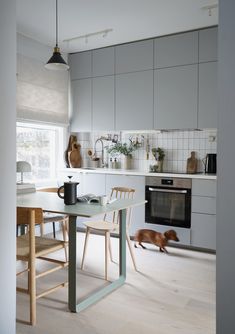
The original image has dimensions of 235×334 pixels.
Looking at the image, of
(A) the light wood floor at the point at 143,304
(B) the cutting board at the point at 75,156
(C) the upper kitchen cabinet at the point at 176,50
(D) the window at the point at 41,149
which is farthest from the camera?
(B) the cutting board at the point at 75,156

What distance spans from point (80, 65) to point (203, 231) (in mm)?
3008

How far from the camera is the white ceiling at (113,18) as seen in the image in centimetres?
329

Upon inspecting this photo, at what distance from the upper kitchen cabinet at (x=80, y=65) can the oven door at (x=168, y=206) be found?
6.58 feet

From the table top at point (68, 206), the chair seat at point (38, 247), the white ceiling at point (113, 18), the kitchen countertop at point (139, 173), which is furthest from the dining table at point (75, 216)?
the white ceiling at point (113, 18)

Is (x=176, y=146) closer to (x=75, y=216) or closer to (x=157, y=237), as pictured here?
(x=157, y=237)

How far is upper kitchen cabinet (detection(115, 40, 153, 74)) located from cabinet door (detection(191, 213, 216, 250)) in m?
2.08

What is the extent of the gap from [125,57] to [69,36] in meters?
0.81

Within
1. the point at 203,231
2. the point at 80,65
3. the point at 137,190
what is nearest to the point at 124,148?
the point at 137,190

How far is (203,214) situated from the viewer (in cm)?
381
